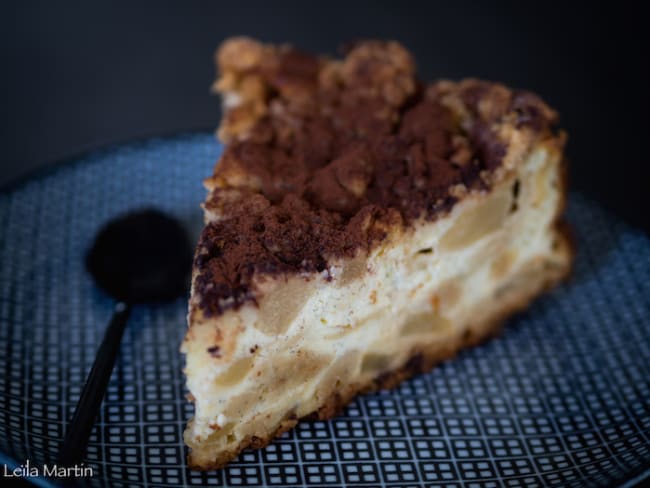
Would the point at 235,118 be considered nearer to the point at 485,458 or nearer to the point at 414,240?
the point at 414,240

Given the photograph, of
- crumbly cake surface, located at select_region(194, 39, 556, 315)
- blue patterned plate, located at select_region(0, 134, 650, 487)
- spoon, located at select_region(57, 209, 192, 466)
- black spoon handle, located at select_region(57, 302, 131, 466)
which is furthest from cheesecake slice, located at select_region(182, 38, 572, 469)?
spoon, located at select_region(57, 209, 192, 466)

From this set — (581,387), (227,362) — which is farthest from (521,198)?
(227,362)

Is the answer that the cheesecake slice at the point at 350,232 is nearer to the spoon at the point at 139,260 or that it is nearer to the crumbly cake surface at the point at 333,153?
the crumbly cake surface at the point at 333,153

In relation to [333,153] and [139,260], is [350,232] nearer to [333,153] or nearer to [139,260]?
[333,153]

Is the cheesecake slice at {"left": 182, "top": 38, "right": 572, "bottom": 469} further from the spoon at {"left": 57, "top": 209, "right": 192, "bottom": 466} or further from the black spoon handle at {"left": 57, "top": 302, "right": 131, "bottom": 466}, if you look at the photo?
the spoon at {"left": 57, "top": 209, "right": 192, "bottom": 466}

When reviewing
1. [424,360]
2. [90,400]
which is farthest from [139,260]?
[424,360]

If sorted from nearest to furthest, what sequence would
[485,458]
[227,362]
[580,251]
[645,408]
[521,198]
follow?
[227,362], [485,458], [645,408], [521,198], [580,251]
